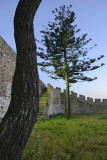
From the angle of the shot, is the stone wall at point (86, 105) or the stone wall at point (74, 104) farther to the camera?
the stone wall at point (86, 105)

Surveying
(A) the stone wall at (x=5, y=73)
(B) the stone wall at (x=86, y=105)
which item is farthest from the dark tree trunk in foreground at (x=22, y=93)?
(B) the stone wall at (x=86, y=105)

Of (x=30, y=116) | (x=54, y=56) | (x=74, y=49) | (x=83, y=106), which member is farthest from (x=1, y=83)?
(x=83, y=106)

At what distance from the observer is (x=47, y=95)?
15.0 meters

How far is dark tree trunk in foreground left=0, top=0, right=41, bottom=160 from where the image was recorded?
1.98 metres

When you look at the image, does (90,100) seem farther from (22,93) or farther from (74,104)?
(22,93)

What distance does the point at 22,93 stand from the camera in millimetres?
2174

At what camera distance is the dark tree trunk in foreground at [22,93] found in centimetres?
198

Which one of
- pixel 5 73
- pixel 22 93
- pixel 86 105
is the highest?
pixel 5 73

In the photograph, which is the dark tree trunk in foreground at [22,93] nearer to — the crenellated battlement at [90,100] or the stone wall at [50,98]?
the stone wall at [50,98]

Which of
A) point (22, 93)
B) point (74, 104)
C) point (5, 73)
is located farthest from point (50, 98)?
point (22, 93)

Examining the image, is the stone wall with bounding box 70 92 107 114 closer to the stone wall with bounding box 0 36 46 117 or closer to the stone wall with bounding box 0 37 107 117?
the stone wall with bounding box 0 37 107 117

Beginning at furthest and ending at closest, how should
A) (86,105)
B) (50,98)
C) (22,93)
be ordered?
(86,105), (50,98), (22,93)

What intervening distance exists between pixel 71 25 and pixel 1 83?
327 inches

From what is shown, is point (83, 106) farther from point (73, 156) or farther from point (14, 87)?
point (14, 87)
